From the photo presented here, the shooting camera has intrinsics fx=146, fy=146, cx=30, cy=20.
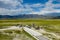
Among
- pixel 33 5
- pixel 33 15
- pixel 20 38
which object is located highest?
pixel 33 5

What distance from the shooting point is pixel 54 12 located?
3750mm

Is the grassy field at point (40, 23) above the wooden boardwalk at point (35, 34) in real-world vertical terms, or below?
above

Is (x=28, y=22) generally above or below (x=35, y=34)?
above

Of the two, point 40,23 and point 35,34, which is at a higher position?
point 40,23

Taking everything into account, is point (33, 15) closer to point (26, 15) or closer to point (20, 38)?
point (26, 15)

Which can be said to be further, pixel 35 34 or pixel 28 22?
pixel 28 22

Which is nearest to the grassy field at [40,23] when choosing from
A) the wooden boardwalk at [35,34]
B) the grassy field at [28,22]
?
the grassy field at [28,22]

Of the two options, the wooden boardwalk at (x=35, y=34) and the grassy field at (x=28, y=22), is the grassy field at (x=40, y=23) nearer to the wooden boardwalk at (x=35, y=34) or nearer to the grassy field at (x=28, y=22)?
the grassy field at (x=28, y=22)

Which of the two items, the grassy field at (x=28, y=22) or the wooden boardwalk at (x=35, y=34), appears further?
the grassy field at (x=28, y=22)

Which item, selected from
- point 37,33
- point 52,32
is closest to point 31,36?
point 37,33

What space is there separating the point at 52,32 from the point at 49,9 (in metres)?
0.60

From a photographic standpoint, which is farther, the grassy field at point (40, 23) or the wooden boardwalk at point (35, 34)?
the grassy field at point (40, 23)

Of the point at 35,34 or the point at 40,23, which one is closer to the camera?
the point at 35,34

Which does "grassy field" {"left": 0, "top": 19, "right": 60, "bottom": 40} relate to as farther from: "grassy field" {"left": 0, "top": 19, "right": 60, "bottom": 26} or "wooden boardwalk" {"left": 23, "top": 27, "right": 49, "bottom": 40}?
"wooden boardwalk" {"left": 23, "top": 27, "right": 49, "bottom": 40}
